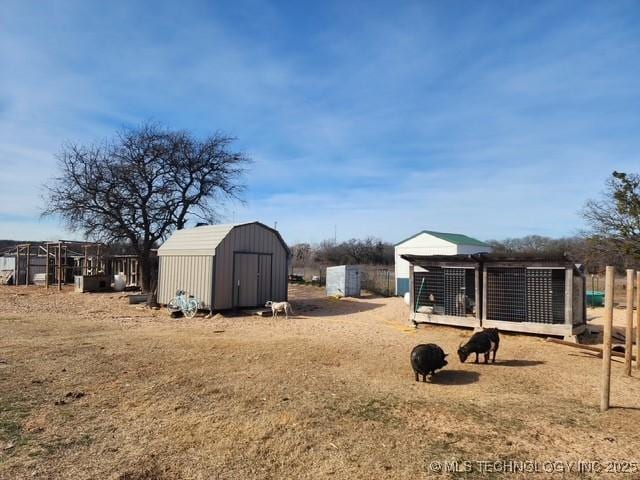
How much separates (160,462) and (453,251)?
25.3 metres

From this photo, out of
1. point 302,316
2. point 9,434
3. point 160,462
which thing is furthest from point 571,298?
point 9,434

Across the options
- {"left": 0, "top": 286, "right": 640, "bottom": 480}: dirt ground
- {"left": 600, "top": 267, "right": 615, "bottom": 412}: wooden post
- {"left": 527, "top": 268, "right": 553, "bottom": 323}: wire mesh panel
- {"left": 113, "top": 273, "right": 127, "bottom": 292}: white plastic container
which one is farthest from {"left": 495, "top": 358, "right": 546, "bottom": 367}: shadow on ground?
{"left": 113, "top": 273, "right": 127, "bottom": 292}: white plastic container

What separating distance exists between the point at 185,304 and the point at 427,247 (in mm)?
17056

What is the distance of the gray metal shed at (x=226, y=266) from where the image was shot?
17.7 metres

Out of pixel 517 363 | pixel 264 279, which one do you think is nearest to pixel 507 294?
pixel 517 363

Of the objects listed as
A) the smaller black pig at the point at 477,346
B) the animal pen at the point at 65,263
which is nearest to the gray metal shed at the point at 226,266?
the smaller black pig at the point at 477,346

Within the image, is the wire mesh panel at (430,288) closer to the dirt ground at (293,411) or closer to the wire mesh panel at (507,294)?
the wire mesh panel at (507,294)

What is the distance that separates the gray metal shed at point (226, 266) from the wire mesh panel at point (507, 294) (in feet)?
31.3

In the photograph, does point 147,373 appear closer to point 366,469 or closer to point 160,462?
point 160,462

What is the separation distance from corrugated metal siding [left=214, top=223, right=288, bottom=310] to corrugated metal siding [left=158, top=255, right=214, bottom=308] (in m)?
0.38

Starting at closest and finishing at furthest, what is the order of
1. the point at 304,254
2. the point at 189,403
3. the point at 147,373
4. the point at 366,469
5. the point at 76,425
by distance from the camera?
the point at 366,469, the point at 76,425, the point at 189,403, the point at 147,373, the point at 304,254

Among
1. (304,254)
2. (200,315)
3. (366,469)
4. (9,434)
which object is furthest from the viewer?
(304,254)

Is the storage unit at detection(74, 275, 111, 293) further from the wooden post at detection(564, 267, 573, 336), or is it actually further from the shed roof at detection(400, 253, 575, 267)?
the wooden post at detection(564, 267, 573, 336)

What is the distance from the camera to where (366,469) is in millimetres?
4238
